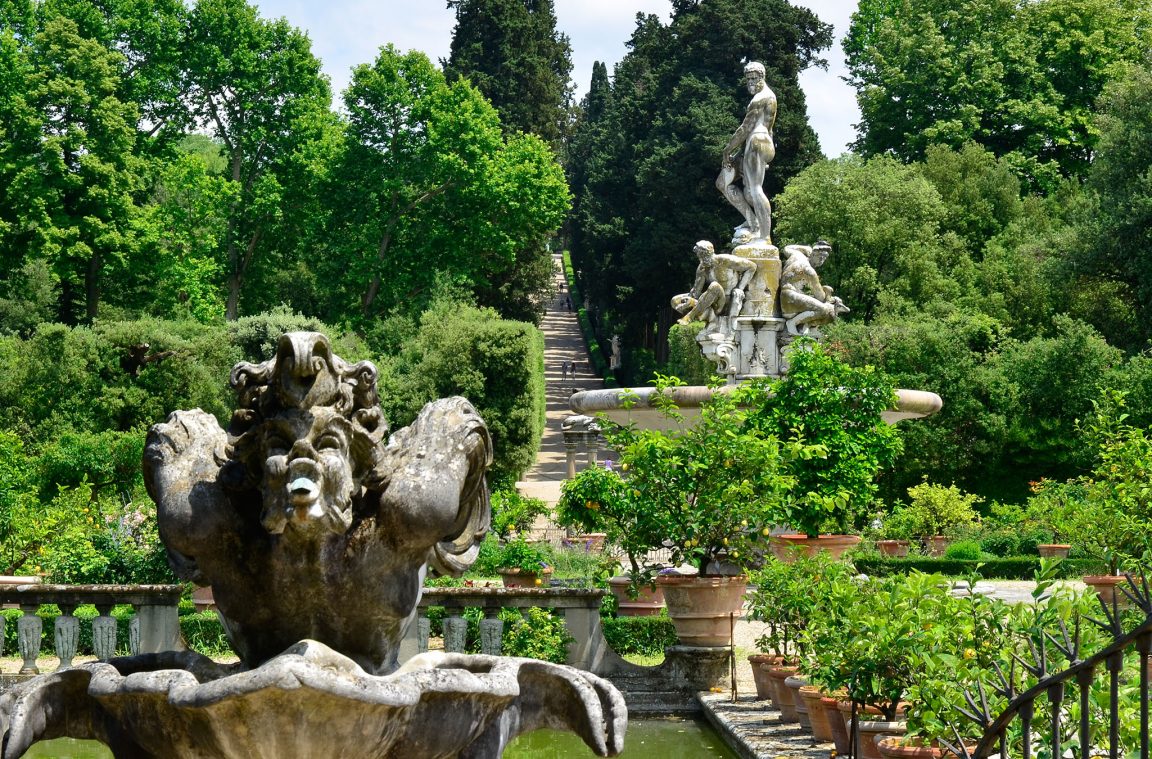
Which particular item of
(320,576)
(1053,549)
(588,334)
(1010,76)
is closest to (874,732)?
(320,576)

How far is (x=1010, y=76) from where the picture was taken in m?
46.1

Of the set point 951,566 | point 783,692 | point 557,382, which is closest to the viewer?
point 783,692

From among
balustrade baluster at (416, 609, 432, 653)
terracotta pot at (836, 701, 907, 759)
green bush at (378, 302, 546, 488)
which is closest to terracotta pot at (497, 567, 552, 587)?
balustrade baluster at (416, 609, 432, 653)

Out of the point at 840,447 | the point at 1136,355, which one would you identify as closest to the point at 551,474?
the point at 1136,355

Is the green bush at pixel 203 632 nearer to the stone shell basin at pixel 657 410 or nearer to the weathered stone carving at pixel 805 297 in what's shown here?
the stone shell basin at pixel 657 410

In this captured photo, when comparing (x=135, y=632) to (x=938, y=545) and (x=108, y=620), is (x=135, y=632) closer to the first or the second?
(x=108, y=620)

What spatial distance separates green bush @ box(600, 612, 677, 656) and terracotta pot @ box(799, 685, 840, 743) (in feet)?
11.7

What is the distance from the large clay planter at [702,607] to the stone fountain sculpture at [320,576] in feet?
26.5

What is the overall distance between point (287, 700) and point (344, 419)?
780mm

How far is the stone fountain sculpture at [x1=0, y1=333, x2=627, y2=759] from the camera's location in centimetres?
390

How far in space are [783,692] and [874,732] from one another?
2671 mm

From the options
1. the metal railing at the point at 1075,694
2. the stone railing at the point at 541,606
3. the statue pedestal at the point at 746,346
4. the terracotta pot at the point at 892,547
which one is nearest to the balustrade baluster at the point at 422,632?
the stone railing at the point at 541,606

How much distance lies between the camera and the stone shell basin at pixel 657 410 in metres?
19.9

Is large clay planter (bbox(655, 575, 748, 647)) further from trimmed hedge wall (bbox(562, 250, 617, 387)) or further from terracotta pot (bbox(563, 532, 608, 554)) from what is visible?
trimmed hedge wall (bbox(562, 250, 617, 387))
